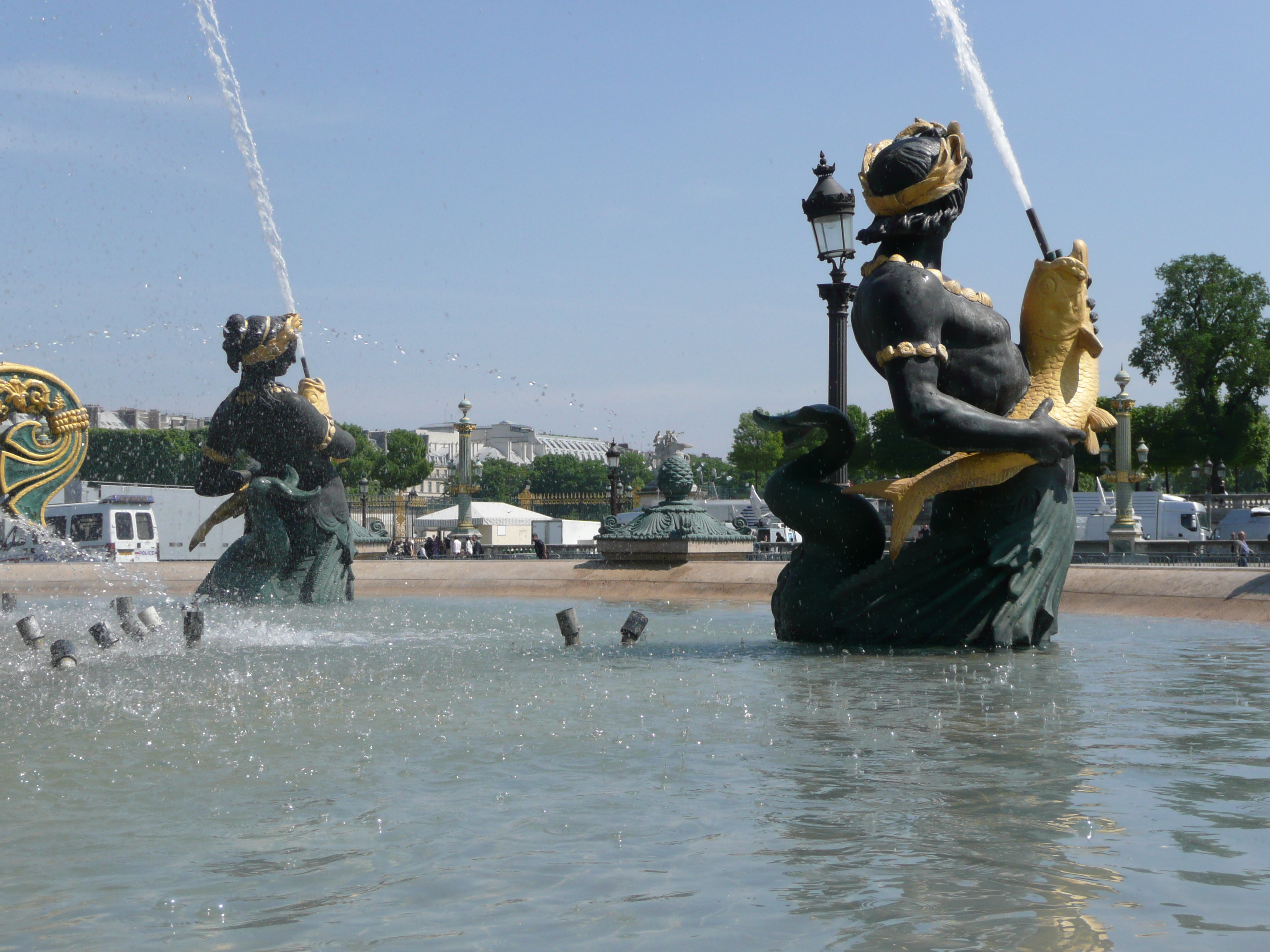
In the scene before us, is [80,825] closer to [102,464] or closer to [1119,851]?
[1119,851]

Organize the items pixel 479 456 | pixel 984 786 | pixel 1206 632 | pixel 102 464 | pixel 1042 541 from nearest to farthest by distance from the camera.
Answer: pixel 984 786 → pixel 1042 541 → pixel 1206 632 → pixel 102 464 → pixel 479 456

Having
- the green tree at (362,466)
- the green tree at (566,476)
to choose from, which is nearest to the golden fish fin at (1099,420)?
the green tree at (362,466)

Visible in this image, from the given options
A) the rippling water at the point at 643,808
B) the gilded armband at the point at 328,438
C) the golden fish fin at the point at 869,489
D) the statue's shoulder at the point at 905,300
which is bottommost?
the rippling water at the point at 643,808

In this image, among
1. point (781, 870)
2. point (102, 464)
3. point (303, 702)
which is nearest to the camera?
point (781, 870)

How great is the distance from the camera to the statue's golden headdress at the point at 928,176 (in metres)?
7.91

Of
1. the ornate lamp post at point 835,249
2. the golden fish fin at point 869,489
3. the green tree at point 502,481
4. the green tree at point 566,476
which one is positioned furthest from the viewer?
the green tree at point 566,476

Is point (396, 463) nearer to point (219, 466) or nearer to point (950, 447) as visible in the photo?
point (219, 466)

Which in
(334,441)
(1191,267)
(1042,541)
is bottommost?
(1042,541)

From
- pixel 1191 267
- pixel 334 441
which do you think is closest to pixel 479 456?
pixel 1191 267

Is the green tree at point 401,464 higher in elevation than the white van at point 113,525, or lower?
higher

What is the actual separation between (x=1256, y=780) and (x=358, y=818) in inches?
111

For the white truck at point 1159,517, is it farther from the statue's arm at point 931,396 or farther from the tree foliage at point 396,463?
the tree foliage at point 396,463

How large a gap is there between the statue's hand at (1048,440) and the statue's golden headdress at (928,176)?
58.8 inches

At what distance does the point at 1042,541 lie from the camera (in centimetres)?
778
